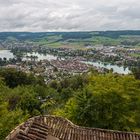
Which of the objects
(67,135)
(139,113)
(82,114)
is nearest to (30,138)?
(67,135)

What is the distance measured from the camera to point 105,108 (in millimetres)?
28062

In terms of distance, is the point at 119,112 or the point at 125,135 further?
the point at 119,112

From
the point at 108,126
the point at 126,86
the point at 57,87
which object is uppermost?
the point at 126,86

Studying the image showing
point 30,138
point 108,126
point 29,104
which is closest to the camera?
point 30,138

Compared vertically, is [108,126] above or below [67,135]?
below

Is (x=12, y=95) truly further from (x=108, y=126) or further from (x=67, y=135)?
(x=67, y=135)

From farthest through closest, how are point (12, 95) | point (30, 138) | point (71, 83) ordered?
point (71, 83) < point (12, 95) < point (30, 138)

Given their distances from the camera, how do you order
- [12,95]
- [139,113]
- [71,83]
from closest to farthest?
[139,113] < [12,95] < [71,83]

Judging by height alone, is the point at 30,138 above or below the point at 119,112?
above

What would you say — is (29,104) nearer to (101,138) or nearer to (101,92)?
(101,92)

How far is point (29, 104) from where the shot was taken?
6756 centimetres

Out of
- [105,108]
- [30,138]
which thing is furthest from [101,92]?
[30,138]

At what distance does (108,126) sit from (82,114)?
209 cm

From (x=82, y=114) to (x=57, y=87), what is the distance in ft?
289
